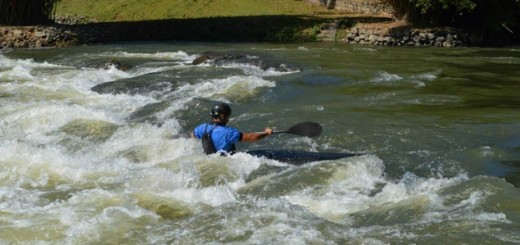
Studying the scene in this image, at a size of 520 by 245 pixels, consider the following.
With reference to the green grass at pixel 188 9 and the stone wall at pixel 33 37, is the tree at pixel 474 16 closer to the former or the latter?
the green grass at pixel 188 9

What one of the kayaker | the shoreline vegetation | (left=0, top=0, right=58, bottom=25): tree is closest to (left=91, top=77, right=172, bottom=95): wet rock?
the kayaker

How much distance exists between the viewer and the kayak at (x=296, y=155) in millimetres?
10070

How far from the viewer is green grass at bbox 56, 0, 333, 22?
3559 cm

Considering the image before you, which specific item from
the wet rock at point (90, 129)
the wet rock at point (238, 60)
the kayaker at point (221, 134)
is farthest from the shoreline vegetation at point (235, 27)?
the kayaker at point (221, 134)

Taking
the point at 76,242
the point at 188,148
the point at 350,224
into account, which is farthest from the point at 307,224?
the point at 188,148

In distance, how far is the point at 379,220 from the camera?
25.3 ft

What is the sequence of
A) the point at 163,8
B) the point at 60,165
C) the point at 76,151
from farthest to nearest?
1. the point at 163,8
2. the point at 76,151
3. the point at 60,165

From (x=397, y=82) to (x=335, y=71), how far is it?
2.01 meters

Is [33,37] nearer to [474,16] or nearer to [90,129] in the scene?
[90,129]

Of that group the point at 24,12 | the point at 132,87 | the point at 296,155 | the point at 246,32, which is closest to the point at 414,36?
the point at 246,32

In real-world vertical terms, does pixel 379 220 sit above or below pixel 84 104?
above

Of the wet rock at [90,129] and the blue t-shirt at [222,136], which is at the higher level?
the blue t-shirt at [222,136]

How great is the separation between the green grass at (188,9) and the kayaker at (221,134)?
81.8 ft

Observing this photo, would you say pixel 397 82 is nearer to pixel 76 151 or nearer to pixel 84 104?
pixel 84 104
